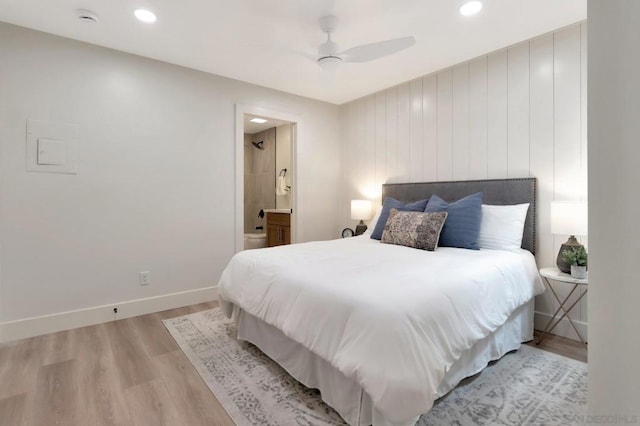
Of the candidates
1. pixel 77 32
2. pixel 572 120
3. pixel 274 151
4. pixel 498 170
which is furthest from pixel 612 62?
pixel 274 151

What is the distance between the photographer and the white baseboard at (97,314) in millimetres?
2553

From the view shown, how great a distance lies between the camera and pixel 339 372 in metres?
1.58


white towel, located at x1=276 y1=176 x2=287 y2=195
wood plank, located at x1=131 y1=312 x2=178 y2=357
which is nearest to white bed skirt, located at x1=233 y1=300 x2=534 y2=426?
wood plank, located at x1=131 y1=312 x2=178 y2=357

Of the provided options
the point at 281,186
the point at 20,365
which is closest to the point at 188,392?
the point at 20,365

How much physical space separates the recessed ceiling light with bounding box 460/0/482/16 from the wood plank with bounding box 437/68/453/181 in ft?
3.36

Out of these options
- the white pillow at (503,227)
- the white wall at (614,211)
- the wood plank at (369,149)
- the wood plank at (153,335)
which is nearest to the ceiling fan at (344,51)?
the white pillow at (503,227)

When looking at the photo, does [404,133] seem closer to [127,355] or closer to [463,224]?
[463,224]

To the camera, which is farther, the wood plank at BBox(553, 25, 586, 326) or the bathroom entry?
the bathroom entry

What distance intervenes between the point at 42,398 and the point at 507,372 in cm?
286

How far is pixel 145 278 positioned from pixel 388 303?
2.74 metres

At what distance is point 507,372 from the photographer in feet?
6.71

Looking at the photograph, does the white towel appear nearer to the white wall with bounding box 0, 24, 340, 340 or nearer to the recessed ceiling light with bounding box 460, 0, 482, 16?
the white wall with bounding box 0, 24, 340, 340

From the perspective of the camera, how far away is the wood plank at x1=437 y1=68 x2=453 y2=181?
3383 millimetres

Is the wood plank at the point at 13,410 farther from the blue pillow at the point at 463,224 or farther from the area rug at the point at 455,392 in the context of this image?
the blue pillow at the point at 463,224
